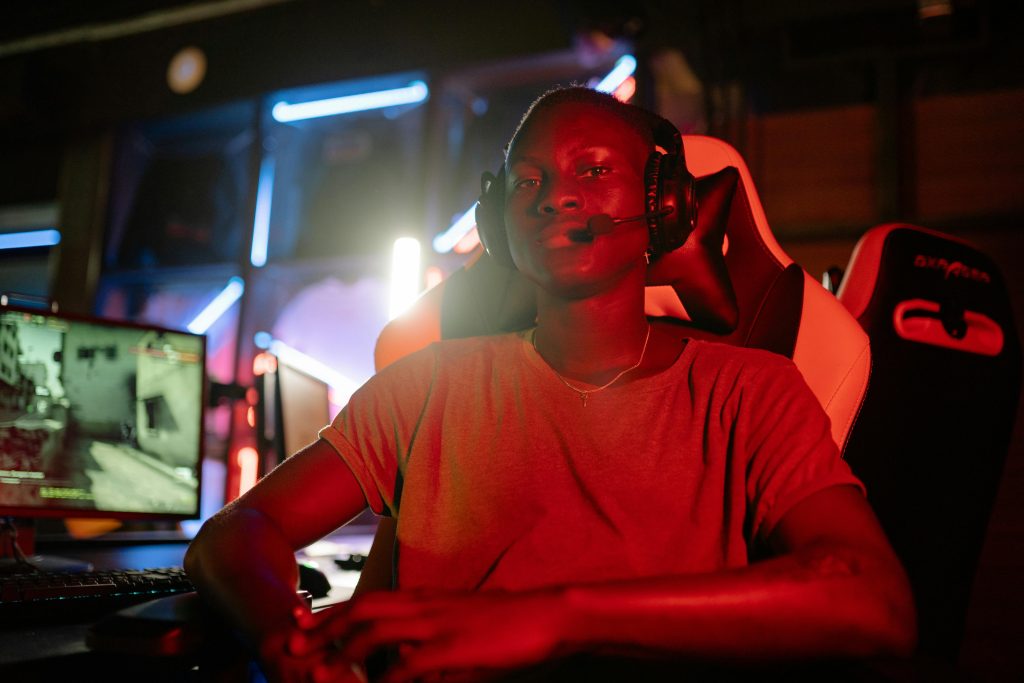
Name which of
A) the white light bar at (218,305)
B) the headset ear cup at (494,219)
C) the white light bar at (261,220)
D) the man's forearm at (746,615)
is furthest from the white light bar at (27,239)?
the man's forearm at (746,615)

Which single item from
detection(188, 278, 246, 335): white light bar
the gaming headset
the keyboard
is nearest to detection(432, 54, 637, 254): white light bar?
detection(188, 278, 246, 335): white light bar

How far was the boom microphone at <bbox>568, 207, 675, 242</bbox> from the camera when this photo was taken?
1.06 m

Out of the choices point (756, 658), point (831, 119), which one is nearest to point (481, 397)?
point (756, 658)

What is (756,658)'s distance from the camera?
75 centimetres

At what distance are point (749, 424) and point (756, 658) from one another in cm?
31

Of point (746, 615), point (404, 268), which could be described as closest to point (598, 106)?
point (746, 615)

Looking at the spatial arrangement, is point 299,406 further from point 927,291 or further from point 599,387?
point 927,291

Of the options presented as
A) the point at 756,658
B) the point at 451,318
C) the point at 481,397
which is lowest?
the point at 756,658

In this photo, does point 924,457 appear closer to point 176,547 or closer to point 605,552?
point 605,552

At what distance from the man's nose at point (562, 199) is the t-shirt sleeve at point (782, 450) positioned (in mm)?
332

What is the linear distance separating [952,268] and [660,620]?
1.25 metres

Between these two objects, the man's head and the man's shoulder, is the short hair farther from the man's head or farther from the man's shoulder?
the man's shoulder

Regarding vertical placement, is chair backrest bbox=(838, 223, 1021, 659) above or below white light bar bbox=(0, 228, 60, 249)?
below

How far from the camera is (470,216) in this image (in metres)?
3.83
